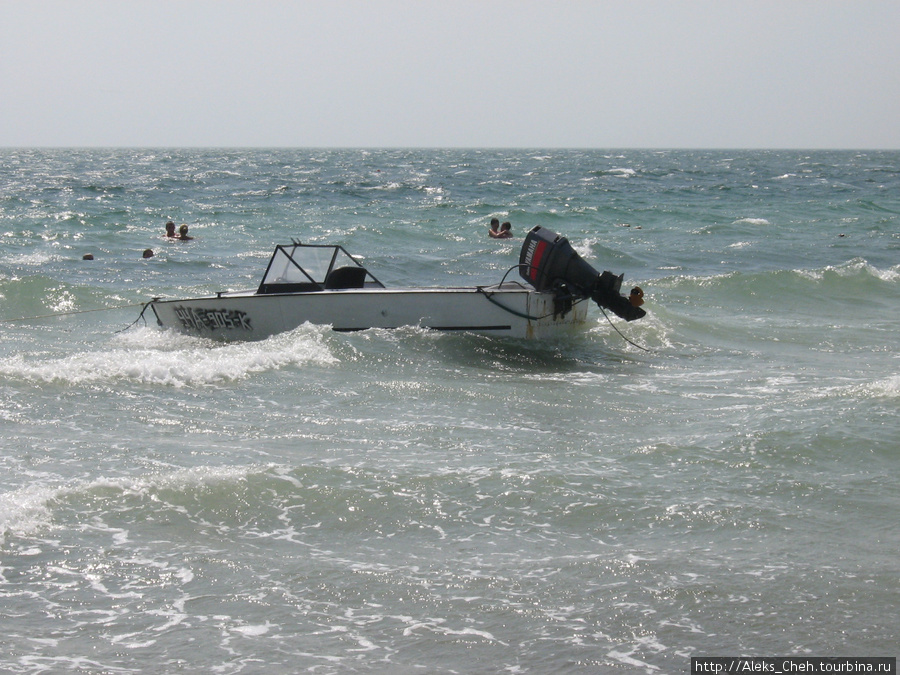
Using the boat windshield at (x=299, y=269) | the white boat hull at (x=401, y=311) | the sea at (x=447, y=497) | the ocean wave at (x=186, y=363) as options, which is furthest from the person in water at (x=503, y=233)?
the ocean wave at (x=186, y=363)

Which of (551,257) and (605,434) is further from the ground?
(551,257)

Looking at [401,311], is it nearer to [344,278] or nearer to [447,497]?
[344,278]

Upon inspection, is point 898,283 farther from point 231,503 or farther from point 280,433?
point 231,503

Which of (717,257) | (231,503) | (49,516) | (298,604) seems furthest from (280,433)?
(717,257)

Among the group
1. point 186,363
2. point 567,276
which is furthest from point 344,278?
point 567,276

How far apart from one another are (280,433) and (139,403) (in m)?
1.87

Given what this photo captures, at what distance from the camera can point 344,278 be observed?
500 inches

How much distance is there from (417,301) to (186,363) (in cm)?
299

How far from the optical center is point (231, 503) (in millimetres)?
6719

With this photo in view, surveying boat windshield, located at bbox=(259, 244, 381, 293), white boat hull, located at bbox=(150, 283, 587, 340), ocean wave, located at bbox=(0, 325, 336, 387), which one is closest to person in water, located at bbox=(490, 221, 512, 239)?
boat windshield, located at bbox=(259, 244, 381, 293)

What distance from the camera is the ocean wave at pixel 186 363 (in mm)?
10227

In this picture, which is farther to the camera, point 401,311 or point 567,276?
point 401,311

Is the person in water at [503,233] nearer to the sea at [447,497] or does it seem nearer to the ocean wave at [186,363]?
the sea at [447,497]

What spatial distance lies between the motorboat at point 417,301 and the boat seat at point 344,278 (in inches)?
0.5
